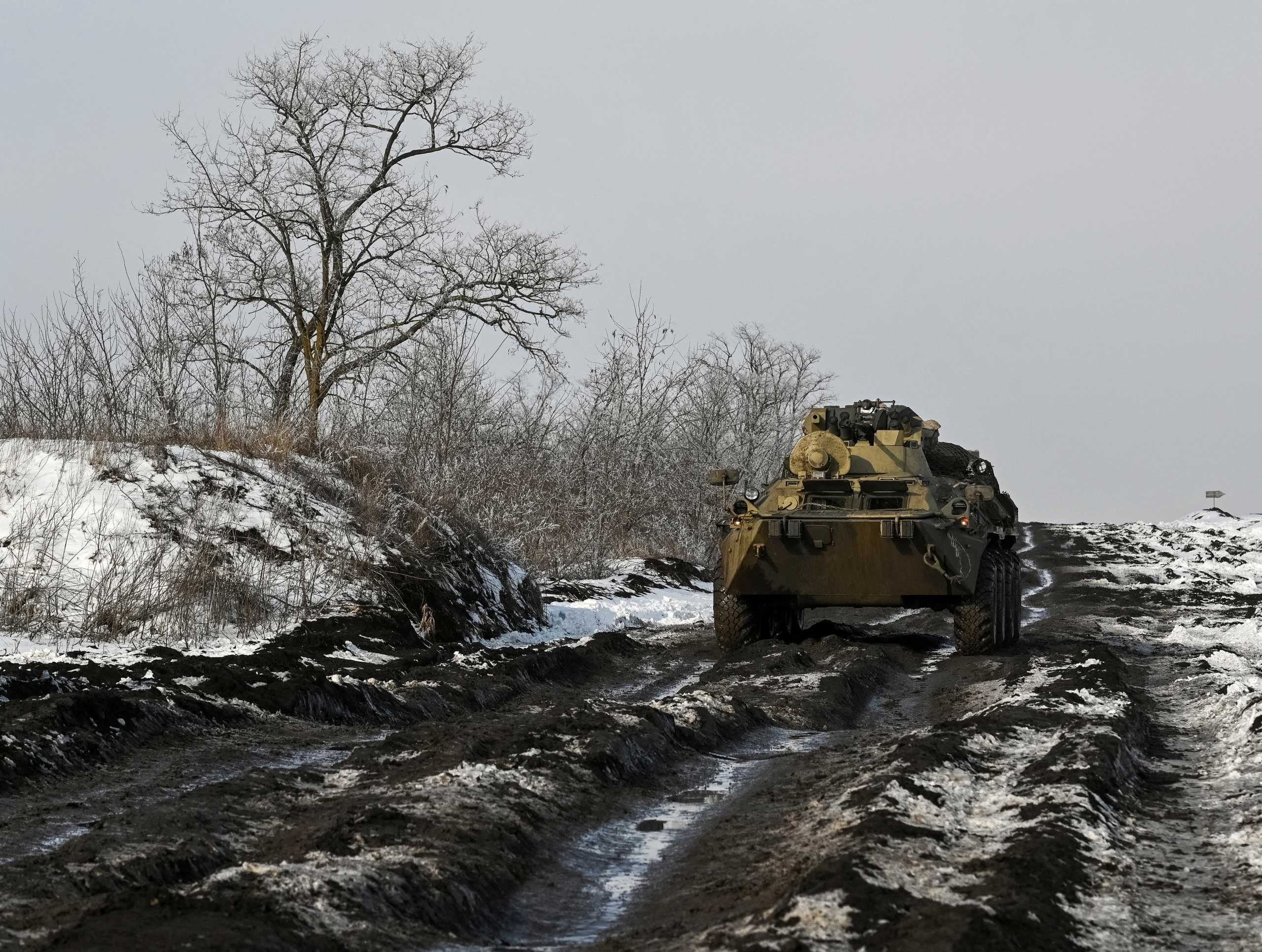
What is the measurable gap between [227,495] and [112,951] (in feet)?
34.5

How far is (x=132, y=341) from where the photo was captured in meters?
15.1

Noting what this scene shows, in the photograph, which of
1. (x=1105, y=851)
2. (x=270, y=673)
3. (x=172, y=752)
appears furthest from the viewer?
(x=270, y=673)

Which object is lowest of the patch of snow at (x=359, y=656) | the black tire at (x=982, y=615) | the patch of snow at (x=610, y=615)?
the patch of snow at (x=359, y=656)

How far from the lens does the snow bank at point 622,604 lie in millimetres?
16062

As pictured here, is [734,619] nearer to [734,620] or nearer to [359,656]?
[734,620]

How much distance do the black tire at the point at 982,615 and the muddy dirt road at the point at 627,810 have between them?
73.1 inches

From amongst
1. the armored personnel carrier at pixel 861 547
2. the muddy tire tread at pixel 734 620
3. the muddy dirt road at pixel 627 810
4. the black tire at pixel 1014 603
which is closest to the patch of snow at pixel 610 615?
the muddy tire tread at pixel 734 620

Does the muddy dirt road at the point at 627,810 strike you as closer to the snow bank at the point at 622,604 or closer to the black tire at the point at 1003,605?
the black tire at the point at 1003,605

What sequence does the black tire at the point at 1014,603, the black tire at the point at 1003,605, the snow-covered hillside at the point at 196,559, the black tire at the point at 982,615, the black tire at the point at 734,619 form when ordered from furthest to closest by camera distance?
the black tire at the point at 1014,603
the black tire at the point at 734,619
the black tire at the point at 1003,605
the black tire at the point at 982,615
the snow-covered hillside at the point at 196,559

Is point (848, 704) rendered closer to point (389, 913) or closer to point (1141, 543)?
point (389, 913)

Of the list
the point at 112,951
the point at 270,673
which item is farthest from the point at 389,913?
the point at 270,673

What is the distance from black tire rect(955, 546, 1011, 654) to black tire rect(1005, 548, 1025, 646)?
40 cm

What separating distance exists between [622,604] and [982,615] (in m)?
6.64

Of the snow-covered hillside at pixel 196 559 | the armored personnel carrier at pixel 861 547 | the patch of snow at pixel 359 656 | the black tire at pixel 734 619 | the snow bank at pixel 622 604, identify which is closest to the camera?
the patch of snow at pixel 359 656
